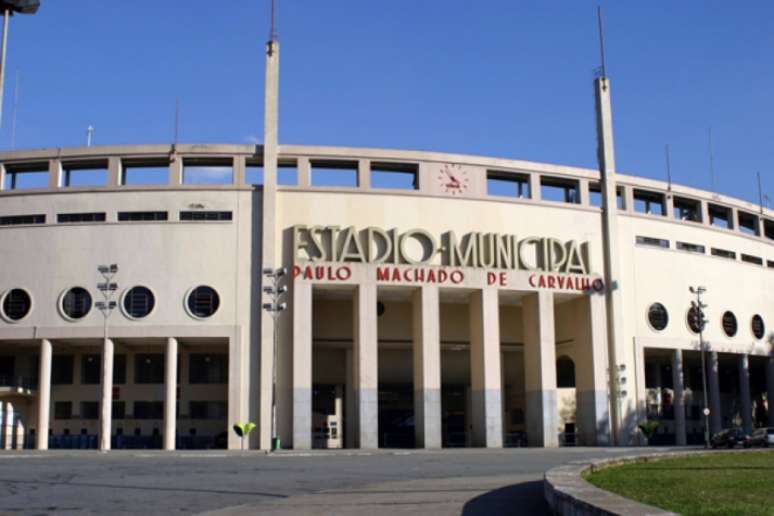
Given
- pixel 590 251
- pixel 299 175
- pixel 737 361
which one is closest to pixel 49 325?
pixel 299 175

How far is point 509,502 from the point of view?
57.9 feet

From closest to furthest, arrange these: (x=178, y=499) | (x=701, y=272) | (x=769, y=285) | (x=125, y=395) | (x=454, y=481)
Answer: (x=178, y=499) < (x=454, y=481) < (x=125, y=395) < (x=701, y=272) < (x=769, y=285)

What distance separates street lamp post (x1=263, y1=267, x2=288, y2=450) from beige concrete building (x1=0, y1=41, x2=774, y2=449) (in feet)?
1.62

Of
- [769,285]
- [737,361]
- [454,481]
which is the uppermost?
[769,285]

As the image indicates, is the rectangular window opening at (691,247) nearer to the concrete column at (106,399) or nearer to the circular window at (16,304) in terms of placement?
the concrete column at (106,399)

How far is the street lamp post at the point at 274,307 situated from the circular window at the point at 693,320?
28.4 m

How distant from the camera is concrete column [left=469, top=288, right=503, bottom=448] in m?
53.6

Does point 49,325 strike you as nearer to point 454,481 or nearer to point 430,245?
point 430,245

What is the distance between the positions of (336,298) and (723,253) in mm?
28735

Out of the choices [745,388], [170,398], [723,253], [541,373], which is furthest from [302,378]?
[745,388]

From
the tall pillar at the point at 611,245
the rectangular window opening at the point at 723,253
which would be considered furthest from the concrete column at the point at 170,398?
the rectangular window opening at the point at 723,253

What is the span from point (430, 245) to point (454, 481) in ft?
105

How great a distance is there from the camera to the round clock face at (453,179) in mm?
56156

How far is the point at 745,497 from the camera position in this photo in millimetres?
14102
